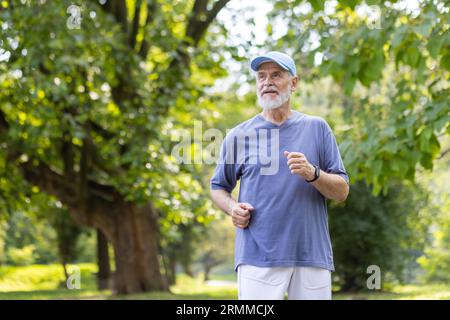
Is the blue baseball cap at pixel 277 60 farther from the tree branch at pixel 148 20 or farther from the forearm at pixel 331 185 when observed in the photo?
the tree branch at pixel 148 20

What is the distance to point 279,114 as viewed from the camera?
3658 millimetres

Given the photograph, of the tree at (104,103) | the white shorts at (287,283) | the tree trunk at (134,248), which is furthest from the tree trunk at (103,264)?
→ the white shorts at (287,283)

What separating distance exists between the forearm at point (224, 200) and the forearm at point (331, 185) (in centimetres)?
48

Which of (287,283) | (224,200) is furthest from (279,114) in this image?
(287,283)

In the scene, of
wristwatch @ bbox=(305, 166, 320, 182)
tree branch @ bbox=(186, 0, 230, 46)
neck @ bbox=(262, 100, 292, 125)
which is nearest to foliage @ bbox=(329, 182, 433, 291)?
tree branch @ bbox=(186, 0, 230, 46)

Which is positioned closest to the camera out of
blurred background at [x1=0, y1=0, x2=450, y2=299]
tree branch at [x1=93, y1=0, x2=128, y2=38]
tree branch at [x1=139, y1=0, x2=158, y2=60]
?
blurred background at [x1=0, y1=0, x2=450, y2=299]

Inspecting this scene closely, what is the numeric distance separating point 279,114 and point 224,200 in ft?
1.75

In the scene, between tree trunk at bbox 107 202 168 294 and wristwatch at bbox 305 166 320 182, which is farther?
tree trunk at bbox 107 202 168 294

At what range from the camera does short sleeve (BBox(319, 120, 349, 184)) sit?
355 centimetres

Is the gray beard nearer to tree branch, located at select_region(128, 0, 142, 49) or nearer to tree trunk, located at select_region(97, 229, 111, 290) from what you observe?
tree branch, located at select_region(128, 0, 142, 49)

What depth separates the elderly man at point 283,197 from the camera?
342 centimetres

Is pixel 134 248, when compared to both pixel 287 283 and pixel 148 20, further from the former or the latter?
pixel 287 283

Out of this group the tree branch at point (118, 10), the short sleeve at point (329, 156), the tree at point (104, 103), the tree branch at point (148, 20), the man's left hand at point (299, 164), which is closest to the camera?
the man's left hand at point (299, 164)
